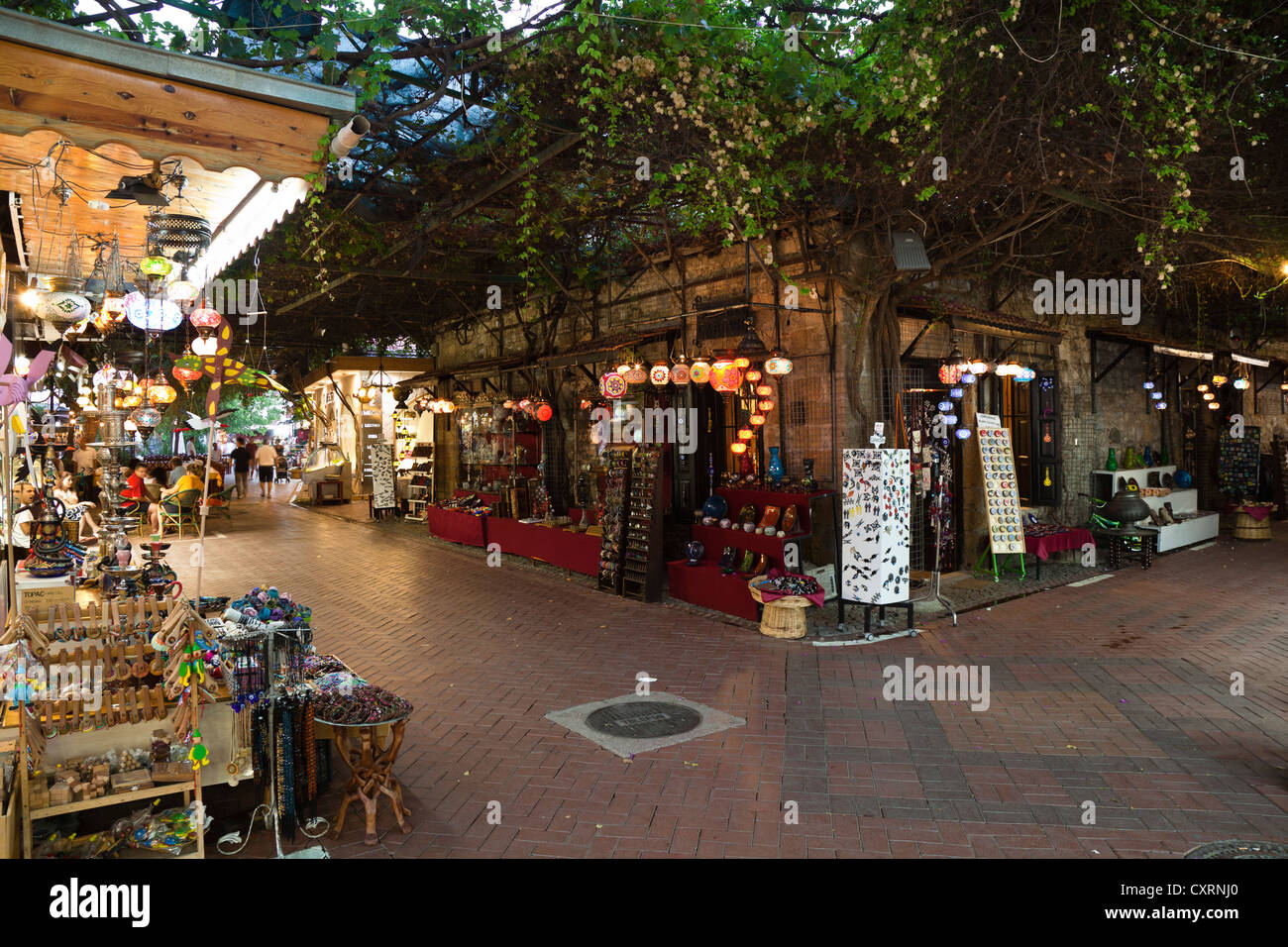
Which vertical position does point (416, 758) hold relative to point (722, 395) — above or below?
below

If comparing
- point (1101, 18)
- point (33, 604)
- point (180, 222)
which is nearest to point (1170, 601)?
point (1101, 18)

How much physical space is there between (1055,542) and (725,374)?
610cm

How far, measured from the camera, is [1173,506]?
14352 millimetres

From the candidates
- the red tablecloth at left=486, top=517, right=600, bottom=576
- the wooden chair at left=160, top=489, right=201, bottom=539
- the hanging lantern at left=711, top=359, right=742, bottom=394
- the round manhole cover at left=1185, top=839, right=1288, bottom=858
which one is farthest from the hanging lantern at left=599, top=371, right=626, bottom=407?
the wooden chair at left=160, top=489, right=201, bottom=539

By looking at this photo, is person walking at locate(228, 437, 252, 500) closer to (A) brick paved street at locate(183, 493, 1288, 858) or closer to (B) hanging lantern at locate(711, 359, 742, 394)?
(A) brick paved street at locate(183, 493, 1288, 858)

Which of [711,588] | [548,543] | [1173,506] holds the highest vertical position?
[1173,506]

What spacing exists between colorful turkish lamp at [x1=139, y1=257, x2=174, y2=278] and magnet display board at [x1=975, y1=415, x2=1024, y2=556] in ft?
31.5

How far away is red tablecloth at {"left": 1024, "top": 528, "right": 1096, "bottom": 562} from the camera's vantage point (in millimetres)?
10992

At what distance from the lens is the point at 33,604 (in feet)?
19.6

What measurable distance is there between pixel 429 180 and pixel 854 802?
818 centimetres

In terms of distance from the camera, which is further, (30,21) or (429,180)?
(429,180)

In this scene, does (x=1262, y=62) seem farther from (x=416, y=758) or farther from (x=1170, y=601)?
(x=416, y=758)

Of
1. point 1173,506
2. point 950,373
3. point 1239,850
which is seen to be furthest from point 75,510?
point 1173,506

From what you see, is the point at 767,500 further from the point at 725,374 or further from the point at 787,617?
the point at 787,617
